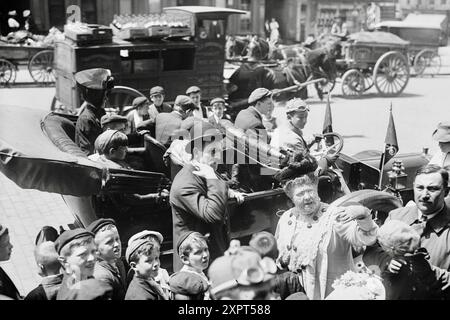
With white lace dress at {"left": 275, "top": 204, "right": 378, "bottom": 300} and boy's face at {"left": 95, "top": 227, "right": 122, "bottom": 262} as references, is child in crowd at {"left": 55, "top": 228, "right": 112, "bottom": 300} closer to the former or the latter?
boy's face at {"left": 95, "top": 227, "right": 122, "bottom": 262}

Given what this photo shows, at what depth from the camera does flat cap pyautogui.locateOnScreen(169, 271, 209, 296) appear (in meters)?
3.21

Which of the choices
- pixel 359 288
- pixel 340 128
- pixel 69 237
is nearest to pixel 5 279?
pixel 69 237

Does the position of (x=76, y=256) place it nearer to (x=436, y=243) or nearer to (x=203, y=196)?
(x=203, y=196)

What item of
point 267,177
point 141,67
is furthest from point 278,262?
point 141,67

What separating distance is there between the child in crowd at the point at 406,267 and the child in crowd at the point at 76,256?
1.64 m

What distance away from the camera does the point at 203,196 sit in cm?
409

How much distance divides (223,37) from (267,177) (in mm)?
7350

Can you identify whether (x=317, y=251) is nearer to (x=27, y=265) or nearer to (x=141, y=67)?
(x=27, y=265)

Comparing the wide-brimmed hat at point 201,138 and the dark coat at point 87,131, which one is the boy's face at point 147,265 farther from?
the dark coat at point 87,131

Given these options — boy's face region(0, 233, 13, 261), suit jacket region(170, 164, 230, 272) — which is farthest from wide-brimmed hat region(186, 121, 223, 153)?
boy's face region(0, 233, 13, 261)

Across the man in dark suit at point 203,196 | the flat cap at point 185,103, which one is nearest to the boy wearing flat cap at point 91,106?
the flat cap at point 185,103

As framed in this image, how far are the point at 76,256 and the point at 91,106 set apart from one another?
10.5 feet

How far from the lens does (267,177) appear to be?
18.2 feet
